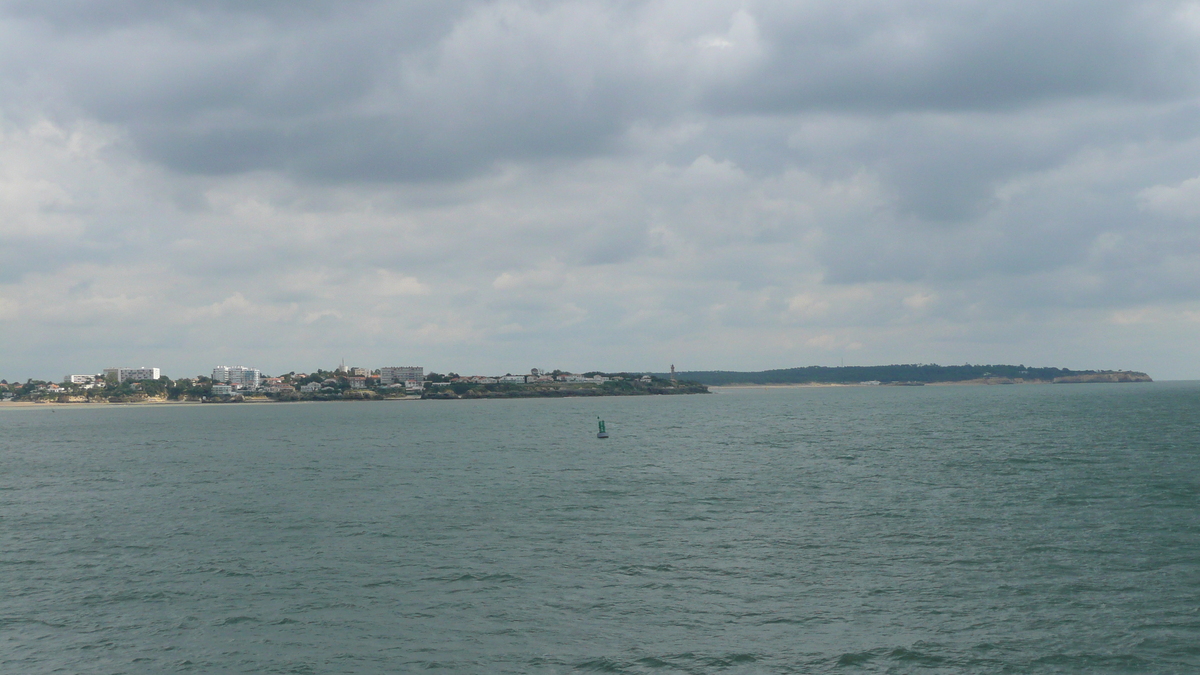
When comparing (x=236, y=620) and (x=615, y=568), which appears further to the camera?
(x=615, y=568)

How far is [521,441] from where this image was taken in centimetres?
11875

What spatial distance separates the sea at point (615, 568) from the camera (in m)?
27.2

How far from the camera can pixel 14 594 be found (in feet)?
114

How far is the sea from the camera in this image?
1071 inches

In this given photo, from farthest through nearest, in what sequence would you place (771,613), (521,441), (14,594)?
(521,441) < (14,594) < (771,613)

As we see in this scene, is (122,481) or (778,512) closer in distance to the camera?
(778,512)

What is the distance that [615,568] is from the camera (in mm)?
38000

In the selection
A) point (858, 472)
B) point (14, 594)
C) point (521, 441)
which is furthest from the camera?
point (521, 441)

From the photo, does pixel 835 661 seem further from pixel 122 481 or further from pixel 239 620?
pixel 122 481

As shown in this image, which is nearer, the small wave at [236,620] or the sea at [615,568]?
the sea at [615,568]

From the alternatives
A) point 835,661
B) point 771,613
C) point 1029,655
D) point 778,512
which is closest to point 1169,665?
point 1029,655

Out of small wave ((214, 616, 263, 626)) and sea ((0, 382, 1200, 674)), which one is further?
small wave ((214, 616, 263, 626))

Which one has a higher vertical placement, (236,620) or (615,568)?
(615,568)

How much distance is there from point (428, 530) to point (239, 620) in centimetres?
1709
